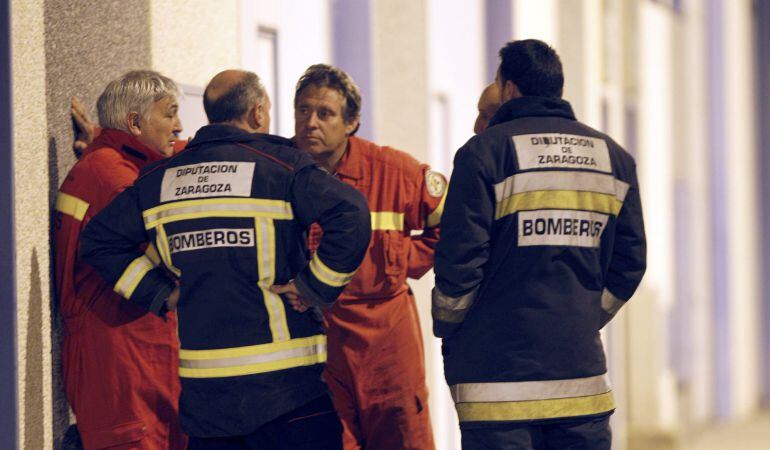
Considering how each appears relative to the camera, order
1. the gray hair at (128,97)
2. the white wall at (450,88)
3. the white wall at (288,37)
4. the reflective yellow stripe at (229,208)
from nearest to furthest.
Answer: the reflective yellow stripe at (229,208), the gray hair at (128,97), the white wall at (288,37), the white wall at (450,88)

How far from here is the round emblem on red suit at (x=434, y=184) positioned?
15.1 feet

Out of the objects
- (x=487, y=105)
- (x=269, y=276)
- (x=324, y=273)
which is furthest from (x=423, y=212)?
(x=269, y=276)

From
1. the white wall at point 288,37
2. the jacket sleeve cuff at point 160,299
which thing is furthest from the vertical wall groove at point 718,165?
the jacket sleeve cuff at point 160,299

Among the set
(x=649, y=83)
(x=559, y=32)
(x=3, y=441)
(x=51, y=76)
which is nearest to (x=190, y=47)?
(x=51, y=76)

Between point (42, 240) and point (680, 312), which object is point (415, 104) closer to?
point (42, 240)

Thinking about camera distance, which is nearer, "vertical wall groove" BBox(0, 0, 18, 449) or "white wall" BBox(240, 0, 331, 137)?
"vertical wall groove" BBox(0, 0, 18, 449)

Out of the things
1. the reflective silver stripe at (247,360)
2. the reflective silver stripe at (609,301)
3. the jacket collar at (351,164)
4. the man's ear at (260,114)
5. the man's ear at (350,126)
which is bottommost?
the reflective silver stripe at (247,360)

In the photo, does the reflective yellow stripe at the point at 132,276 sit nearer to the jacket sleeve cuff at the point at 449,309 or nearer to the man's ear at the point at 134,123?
the man's ear at the point at 134,123

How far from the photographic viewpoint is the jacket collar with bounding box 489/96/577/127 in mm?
3781

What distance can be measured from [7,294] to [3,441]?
0.44 m

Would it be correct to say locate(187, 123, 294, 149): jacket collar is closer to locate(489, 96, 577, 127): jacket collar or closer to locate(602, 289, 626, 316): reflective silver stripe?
locate(489, 96, 577, 127): jacket collar

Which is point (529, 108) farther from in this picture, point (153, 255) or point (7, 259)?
point (7, 259)

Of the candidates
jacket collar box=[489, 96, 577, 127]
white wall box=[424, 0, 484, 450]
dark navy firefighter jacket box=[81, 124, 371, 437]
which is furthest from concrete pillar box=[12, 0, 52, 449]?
white wall box=[424, 0, 484, 450]

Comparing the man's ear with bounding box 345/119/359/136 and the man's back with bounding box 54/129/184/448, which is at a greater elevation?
the man's ear with bounding box 345/119/359/136
